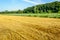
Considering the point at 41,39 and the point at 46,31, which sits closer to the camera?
the point at 41,39

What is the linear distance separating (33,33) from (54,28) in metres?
1.22

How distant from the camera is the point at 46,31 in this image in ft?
23.0

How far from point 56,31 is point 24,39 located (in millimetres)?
1669

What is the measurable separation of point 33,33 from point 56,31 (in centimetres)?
110

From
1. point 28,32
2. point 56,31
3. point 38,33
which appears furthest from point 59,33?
point 28,32

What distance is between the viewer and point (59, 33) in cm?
677

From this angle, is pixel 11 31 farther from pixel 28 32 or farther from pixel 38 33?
pixel 38 33

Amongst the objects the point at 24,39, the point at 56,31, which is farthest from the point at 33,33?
the point at 56,31

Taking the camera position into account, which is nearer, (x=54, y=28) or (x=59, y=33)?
(x=59, y=33)

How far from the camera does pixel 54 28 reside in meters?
7.33

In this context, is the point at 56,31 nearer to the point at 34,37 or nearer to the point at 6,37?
the point at 34,37

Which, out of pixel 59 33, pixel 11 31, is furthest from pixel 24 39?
pixel 59 33

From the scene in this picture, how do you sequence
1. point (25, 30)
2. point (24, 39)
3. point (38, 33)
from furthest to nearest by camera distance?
point (25, 30) < point (38, 33) < point (24, 39)

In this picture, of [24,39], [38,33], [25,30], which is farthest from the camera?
[25,30]
